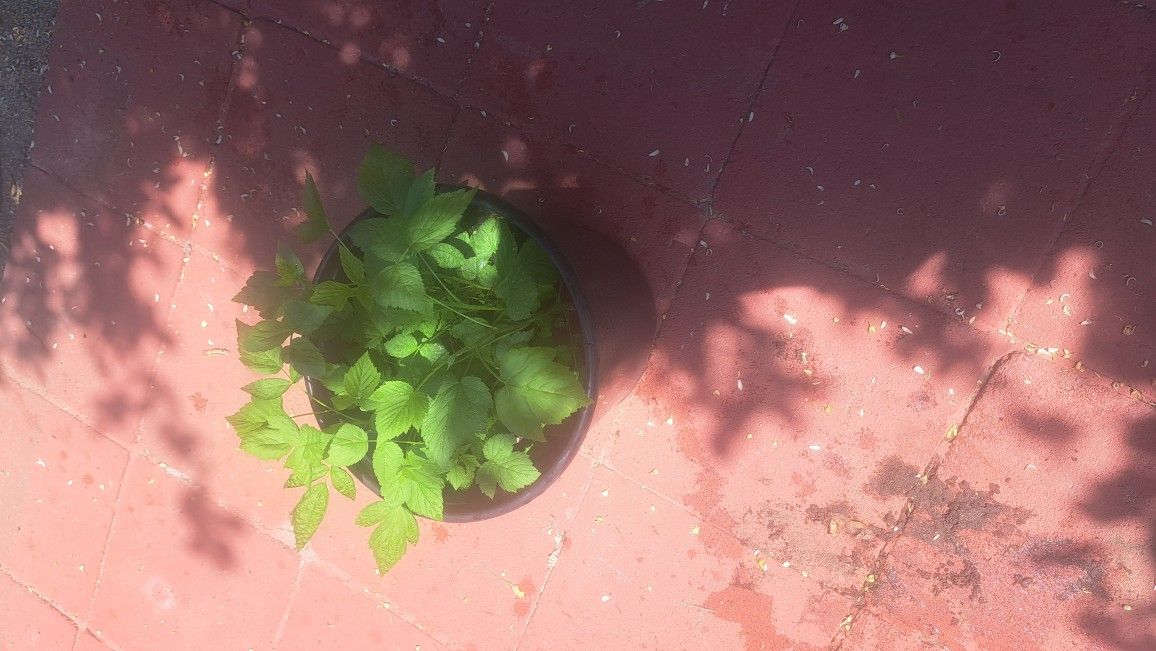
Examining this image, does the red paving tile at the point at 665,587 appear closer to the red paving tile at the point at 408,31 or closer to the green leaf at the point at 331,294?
the green leaf at the point at 331,294

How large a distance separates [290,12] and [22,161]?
1414mm

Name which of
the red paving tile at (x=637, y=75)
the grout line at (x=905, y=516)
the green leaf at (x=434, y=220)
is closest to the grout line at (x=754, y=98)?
the red paving tile at (x=637, y=75)

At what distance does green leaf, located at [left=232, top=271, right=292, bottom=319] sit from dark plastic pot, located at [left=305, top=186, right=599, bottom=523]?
201 millimetres

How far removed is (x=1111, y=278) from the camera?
249 cm

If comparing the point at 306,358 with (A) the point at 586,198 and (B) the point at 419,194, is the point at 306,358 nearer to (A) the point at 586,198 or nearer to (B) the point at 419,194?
(B) the point at 419,194

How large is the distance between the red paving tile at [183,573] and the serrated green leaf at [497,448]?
163 centimetres

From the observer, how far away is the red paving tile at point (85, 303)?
310 centimetres

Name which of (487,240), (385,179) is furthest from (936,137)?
(385,179)

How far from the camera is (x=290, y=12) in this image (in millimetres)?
2871

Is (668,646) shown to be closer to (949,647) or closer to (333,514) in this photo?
(949,647)

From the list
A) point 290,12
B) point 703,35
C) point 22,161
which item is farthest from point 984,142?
point 22,161

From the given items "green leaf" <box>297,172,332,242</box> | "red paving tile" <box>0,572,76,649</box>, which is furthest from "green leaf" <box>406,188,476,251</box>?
"red paving tile" <box>0,572,76,649</box>

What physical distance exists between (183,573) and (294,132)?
190 centimetres

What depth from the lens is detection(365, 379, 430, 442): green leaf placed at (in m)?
1.72
